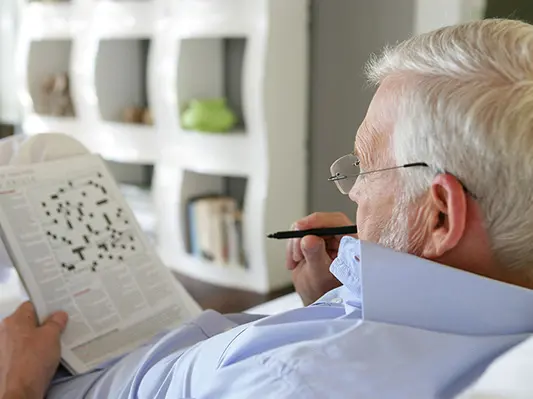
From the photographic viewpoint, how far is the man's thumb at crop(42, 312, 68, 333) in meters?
1.09

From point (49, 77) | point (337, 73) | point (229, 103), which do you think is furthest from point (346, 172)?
point (49, 77)

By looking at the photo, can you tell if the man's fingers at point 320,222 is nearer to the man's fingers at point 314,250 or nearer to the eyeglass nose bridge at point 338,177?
the man's fingers at point 314,250

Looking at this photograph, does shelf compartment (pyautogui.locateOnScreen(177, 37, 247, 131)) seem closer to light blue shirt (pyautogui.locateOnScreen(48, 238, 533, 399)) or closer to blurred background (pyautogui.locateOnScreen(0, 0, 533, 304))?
blurred background (pyautogui.locateOnScreen(0, 0, 533, 304))

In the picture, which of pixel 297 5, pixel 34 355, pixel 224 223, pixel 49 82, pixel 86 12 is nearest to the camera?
pixel 34 355

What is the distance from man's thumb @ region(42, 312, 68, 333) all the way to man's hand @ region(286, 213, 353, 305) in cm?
39

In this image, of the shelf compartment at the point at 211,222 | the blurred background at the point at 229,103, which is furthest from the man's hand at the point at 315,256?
the shelf compartment at the point at 211,222

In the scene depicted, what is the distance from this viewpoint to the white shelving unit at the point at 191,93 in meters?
2.70

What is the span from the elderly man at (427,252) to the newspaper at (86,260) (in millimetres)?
331

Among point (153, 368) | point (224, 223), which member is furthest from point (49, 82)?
point (153, 368)

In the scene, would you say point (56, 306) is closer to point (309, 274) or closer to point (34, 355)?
point (34, 355)

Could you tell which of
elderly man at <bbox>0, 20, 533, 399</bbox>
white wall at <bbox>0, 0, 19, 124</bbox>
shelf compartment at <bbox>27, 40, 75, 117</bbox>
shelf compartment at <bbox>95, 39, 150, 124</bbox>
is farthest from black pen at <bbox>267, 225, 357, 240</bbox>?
white wall at <bbox>0, 0, 19, 124</bbox>

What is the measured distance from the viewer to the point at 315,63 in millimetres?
2832

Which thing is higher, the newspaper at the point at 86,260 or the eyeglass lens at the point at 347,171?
the eyeglass lens at the point at 347,171

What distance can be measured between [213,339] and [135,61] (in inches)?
111
